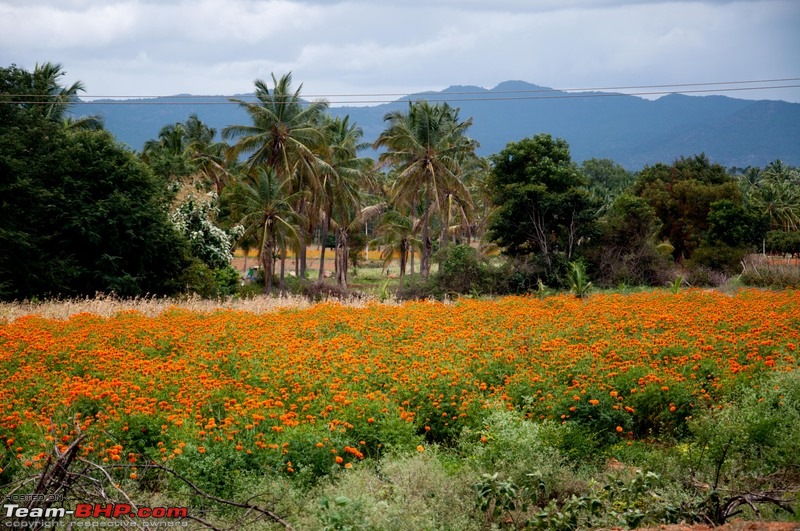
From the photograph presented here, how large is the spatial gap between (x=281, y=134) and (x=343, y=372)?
98.3 feet

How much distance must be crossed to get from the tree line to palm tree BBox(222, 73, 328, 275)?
10cm

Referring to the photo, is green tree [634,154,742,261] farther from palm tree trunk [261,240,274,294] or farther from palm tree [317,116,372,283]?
palm tree trunk [261,240,274,294]

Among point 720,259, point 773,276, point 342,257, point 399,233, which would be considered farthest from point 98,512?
point 399,233

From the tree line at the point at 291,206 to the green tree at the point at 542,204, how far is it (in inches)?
3.2

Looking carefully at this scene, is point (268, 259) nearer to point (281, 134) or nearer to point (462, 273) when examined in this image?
point (281, 134)

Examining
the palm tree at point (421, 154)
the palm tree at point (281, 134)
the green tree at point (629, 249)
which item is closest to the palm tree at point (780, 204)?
the green tree at point (629, 249)

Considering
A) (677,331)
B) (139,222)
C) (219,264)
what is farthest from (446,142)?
(677,331)

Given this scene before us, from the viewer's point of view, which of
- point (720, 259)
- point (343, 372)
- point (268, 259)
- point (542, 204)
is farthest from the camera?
point (720, 259)

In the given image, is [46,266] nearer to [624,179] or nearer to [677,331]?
[677,331]

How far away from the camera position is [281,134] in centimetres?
3797

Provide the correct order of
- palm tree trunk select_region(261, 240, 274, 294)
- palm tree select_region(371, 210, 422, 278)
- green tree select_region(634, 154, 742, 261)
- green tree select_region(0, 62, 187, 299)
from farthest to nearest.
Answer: palm tree select_region(371, 210, 422, 278) < green tree select_region(634, 154, 742, 261) < palm tree trunk select_region(261, 240, 274, 294) < green tree select_region(0, 62, 187, 299)

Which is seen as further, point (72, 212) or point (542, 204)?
point (542, 204)

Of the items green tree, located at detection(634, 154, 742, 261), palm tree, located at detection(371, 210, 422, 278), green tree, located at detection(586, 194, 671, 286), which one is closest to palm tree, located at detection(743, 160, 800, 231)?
green tree, located at detection(634, 154, 742, 261)

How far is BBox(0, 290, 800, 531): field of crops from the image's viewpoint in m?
7.35
